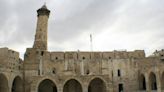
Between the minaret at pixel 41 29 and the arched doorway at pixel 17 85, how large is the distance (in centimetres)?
709

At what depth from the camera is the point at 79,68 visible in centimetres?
4678

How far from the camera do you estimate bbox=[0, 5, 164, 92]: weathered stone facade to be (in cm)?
4138

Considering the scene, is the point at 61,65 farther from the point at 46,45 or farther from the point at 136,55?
the point at 136,55

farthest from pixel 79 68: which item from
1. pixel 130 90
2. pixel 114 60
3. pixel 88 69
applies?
pixel 130 90

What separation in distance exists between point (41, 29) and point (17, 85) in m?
11.7

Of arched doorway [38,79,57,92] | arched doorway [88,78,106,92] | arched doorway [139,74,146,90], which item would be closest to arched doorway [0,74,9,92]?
arched doorway [38,79,57,92]

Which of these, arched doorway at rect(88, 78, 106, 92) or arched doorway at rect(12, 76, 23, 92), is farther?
arched doorway at rect(88, 78, 106, 92)

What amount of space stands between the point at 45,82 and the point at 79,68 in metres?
6.62

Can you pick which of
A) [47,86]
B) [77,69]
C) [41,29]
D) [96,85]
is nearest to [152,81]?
[96,85]

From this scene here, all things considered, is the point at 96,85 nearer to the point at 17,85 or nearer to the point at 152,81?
the point at 152,81

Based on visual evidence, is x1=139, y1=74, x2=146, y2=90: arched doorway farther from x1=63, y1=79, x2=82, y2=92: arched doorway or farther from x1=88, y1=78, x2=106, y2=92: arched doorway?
x1=63, y1=79, x2=82, y2=92: arched doorway

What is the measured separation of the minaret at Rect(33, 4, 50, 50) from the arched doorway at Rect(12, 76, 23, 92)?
709cm

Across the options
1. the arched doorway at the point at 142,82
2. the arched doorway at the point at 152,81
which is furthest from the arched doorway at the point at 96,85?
the arched doorway at the point at 152,81

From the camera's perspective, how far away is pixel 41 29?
1935 inches
